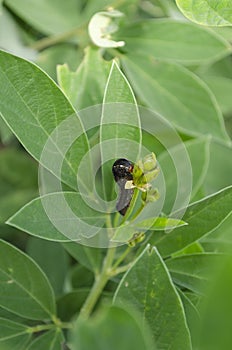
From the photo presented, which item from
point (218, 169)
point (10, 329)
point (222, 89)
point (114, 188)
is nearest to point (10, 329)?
point (10, 329)

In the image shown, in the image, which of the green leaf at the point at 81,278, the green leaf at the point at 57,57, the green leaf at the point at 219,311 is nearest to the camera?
the green leaf at the point at 219,311

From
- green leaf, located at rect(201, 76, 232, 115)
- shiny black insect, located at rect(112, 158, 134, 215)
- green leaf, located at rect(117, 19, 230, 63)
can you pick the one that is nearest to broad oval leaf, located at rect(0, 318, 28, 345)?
shiny black insect, located at rect(112, 158, 134, 215)

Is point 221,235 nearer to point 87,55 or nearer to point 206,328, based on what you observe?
point 87,55

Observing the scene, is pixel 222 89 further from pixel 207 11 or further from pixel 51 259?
pixel 207 11

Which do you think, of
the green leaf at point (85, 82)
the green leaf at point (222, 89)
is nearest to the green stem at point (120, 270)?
the green leaf at point (85, 82)

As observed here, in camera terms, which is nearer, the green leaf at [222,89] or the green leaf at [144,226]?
the green leaf at [144,226]

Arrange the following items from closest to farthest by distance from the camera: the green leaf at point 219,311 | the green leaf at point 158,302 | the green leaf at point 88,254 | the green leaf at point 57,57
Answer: the green leaf at point 219,311 < the green leaf at point 158,302 < the green leaf at point 88,254 < the green leaf at point 57,57

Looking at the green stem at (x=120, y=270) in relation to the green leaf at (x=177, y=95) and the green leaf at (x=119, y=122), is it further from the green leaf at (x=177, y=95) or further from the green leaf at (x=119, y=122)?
the green leaf at (x=177, y=95)
